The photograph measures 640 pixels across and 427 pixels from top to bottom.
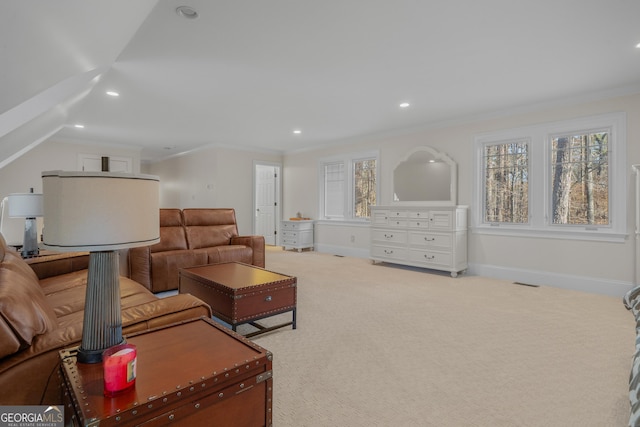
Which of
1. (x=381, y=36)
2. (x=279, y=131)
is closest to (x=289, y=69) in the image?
(x=381, y=36)

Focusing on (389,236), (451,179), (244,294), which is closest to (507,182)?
(451,179)

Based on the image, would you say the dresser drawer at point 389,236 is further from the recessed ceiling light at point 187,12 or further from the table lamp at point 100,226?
the table lamp at point 100,226

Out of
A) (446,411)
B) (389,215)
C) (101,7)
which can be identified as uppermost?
(101,7)

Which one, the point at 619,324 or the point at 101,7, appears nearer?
the point at 101,7

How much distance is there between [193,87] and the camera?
148 inches

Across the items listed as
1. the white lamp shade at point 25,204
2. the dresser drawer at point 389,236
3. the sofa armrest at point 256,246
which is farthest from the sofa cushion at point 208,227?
the dresser drawer at point 389,236

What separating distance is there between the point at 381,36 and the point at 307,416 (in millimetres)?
2676

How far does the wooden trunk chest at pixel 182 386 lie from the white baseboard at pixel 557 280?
14.0ft

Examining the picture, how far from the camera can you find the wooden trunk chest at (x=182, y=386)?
94 centimetres

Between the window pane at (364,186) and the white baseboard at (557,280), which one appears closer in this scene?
the white baseboard at (557,280)

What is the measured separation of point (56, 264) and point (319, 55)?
2.81 metres

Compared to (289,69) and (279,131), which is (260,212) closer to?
(279,131)

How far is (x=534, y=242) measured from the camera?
14.2ft

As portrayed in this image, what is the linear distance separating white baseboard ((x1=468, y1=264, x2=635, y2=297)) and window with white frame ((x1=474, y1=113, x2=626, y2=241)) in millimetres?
502
